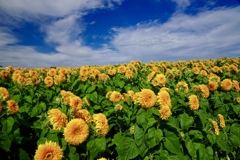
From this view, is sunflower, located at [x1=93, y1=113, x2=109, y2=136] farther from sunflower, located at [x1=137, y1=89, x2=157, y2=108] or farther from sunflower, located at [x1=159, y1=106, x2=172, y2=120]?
sunflower, located at [x1=159, y1=106, x2=172, y2=120]

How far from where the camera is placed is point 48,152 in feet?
8.26

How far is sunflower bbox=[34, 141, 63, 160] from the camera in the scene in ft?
8.11

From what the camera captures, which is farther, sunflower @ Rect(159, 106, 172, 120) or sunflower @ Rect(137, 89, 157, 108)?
sunflower @ Rect(137, 89, 157, 108)

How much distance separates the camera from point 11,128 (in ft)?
10.3

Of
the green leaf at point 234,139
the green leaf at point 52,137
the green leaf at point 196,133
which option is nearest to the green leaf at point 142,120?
the green leaf at point 196,133

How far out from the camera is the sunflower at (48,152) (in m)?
2.47

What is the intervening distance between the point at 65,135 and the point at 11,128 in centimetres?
85

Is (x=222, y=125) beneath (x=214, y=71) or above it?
beneath

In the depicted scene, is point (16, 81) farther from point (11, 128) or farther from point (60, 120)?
point (60, 120)

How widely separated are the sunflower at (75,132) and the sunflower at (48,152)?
21 cm

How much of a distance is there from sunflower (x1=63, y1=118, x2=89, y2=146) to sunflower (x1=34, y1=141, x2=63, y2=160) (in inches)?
8.2

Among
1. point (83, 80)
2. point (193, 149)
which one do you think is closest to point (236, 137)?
point (193, 149)

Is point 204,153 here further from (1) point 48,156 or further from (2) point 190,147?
(1) point 48,156

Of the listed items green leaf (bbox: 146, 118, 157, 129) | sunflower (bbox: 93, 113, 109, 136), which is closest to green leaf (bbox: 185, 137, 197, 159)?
green leaf (bbox: 146, 118, 157, 129)
